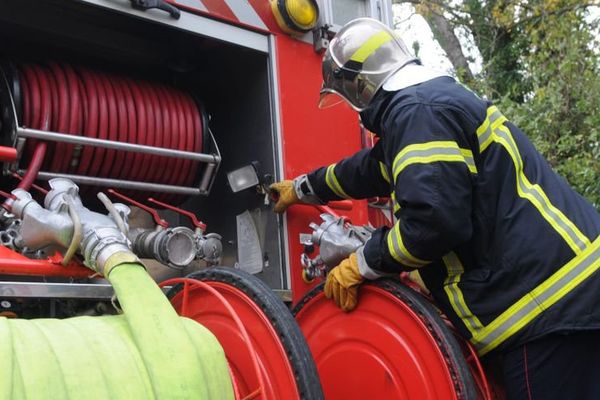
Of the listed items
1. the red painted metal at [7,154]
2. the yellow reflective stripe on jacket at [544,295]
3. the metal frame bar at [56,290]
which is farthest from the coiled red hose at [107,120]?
the yellow reflective stripe on jacket at [544,295]

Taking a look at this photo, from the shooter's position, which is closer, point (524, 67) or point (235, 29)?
point (235, 29)

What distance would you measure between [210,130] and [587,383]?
5.59 feet

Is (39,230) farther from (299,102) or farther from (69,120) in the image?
(299,102)

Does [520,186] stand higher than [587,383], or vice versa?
[520,186]

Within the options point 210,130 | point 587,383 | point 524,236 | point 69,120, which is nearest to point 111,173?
point 69,120

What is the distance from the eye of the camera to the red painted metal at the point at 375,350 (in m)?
2.16

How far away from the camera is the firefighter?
206 cm

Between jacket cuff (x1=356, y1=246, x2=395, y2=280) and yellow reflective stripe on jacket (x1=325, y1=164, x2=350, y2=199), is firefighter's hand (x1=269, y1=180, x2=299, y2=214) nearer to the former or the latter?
yellow reflective stripe on jacket (x1=325, y1=164, x2=350, y2=199)

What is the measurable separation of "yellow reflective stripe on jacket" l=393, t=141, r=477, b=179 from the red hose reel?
92cm

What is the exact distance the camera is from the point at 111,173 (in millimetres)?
2623

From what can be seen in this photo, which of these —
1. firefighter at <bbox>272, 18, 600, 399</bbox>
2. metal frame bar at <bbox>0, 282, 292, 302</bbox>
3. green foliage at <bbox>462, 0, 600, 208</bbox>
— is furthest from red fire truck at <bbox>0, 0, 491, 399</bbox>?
green foliage at <bbox>462, 0, 600, 208</bbox>

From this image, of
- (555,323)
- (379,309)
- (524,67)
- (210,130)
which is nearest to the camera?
(555,323)

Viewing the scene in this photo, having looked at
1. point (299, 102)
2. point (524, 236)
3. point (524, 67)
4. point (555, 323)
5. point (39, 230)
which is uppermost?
point (524, 67)

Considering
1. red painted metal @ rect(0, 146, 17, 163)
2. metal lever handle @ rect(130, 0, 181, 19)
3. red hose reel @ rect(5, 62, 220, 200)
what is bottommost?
red painted metal @ rect(0, 146, 17, 163)
